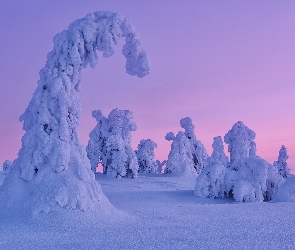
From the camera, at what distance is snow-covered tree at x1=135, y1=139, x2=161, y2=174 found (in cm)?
4878

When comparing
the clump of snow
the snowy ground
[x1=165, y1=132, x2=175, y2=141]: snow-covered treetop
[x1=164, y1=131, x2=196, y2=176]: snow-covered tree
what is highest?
[x1=165, y1=132, x2=175, y2=141]: snow-covered treetop

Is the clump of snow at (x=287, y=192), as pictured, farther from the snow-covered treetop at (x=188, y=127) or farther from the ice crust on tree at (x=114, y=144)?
the snow-covered treetop at (x=188, y=127)

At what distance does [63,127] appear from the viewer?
12.5m

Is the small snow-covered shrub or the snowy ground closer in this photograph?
the snowy ground

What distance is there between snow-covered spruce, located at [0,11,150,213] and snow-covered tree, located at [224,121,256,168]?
31.7 m

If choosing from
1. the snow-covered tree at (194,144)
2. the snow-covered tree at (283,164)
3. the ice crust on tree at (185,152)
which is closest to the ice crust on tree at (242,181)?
the ice crust on tree at (185,152)

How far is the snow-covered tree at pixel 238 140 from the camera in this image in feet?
142

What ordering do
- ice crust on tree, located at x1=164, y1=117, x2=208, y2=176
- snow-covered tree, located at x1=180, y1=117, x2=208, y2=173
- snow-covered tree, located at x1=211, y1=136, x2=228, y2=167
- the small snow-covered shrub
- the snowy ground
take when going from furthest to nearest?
snow-covered tree, located at x1=180, y1=117, x2=208, y2=173
snow-covered tree, located at x1=211, y1=136, x2=228, y2=167
ice crust on tree, located at x1=164, y1=117, x2=208, y2=176
the small snow-covered shrub
the snowy ground

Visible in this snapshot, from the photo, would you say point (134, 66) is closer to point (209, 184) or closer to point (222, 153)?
point (209, 184)

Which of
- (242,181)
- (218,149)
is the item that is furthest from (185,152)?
(242,181)

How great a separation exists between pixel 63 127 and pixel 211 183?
12199 millimetres

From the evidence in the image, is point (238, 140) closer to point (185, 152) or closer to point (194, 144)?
point (194, 144)

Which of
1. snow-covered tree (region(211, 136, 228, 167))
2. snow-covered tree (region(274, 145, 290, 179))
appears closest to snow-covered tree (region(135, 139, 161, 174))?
snow-covered tree (region(211, 136, 228, 167))

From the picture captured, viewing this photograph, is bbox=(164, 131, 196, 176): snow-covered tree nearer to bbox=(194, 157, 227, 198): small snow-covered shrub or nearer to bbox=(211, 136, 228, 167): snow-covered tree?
bbox=(211, 136, 228, 167): snow-covered tree
